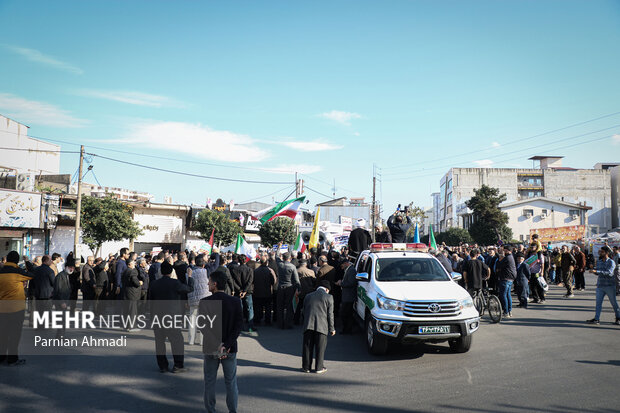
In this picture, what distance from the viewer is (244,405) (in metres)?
5.89

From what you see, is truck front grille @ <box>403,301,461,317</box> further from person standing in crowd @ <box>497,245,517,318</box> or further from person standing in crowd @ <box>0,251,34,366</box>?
person standing in crowd @ <box>0,251,34,366</box>

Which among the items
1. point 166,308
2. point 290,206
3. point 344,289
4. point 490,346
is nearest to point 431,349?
point 490,346

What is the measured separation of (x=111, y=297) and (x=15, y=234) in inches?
775

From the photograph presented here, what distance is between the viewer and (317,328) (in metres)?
7.46

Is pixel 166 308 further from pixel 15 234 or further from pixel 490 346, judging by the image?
pixel 15 234

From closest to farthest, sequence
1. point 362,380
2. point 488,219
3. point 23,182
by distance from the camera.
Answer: point 362,380 < point 23,182 < point 488,219

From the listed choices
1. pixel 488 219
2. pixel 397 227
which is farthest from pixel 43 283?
pixel 488 219

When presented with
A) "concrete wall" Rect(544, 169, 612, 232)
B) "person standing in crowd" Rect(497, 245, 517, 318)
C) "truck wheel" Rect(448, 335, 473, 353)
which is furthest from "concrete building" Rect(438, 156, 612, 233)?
"truck wheel" Rect(448, 335, 473, 353)

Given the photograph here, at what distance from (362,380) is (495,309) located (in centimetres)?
627

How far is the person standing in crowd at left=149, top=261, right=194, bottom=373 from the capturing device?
7344 millimetres

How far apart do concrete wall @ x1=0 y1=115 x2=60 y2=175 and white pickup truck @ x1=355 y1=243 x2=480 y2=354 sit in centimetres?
4651

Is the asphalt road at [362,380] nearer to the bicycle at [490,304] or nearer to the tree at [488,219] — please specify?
the bicycle at [490,304]

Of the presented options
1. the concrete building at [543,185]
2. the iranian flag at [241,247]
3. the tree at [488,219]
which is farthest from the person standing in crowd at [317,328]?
the concrete building at [543,185]

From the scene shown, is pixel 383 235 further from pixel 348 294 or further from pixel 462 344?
pixel 462 344
